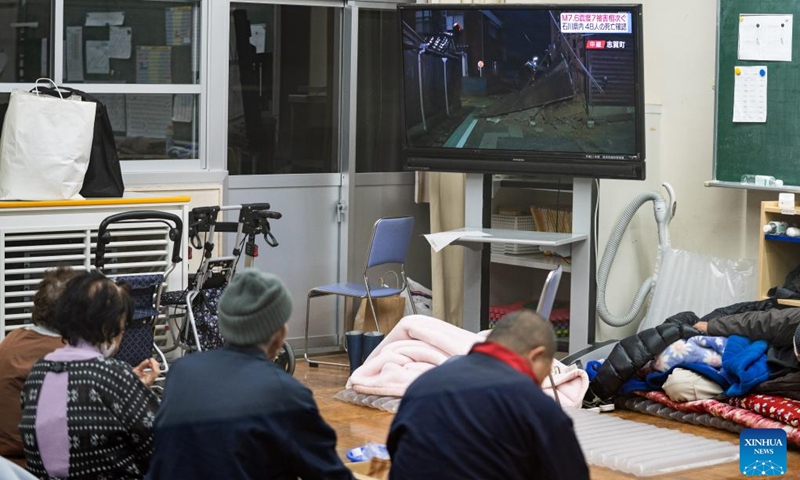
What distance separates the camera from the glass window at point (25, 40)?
623cm

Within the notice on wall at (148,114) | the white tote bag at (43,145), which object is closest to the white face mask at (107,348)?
the white tote bag at (43,145)

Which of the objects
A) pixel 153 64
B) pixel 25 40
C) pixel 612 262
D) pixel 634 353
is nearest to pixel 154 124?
pixel 153 64

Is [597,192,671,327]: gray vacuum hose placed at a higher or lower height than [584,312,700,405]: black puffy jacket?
higher

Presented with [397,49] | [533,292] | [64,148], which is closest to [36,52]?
[64,148]

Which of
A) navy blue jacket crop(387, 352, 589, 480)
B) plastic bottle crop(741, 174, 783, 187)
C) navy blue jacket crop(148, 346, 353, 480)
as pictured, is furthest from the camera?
plastic bottle crop(741, 174, 783, 187)

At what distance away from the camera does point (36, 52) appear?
6.31 metres

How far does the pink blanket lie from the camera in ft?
17.6

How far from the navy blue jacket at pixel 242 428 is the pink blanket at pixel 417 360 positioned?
258 cm

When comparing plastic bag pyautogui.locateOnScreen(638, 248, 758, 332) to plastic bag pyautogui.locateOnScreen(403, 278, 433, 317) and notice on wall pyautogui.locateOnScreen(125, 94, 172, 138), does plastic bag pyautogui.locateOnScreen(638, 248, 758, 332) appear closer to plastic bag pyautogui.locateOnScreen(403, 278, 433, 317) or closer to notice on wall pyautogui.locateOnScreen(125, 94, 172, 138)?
plastic bag pyautogui.locateOnScreen(403, 278, 433, 317)

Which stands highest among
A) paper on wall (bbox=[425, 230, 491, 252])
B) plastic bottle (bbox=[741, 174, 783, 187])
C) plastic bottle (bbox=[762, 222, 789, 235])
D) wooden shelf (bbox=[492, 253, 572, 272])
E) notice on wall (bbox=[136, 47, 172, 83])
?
notice on wall (bbox=[136, 47, 172, 83])

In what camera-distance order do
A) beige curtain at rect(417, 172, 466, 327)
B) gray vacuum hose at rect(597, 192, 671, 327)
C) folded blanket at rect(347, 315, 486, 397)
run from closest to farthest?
folded blanket at rect(347, 315, 486, 397) < gray vacuum hose at rect(597, 192, 671, 327) < beige curtain at rect(417, 172, 466, 327)

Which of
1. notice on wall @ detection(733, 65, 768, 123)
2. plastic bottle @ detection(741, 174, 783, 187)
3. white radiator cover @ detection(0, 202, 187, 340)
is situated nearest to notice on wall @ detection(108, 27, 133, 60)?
white radiator cover @ detection(0, 202, 187, 340)

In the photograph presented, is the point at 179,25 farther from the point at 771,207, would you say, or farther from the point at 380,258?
the point at 771,207

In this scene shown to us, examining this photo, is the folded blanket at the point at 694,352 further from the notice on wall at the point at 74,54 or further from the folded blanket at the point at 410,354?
the notice on wall at the point at 74,54
